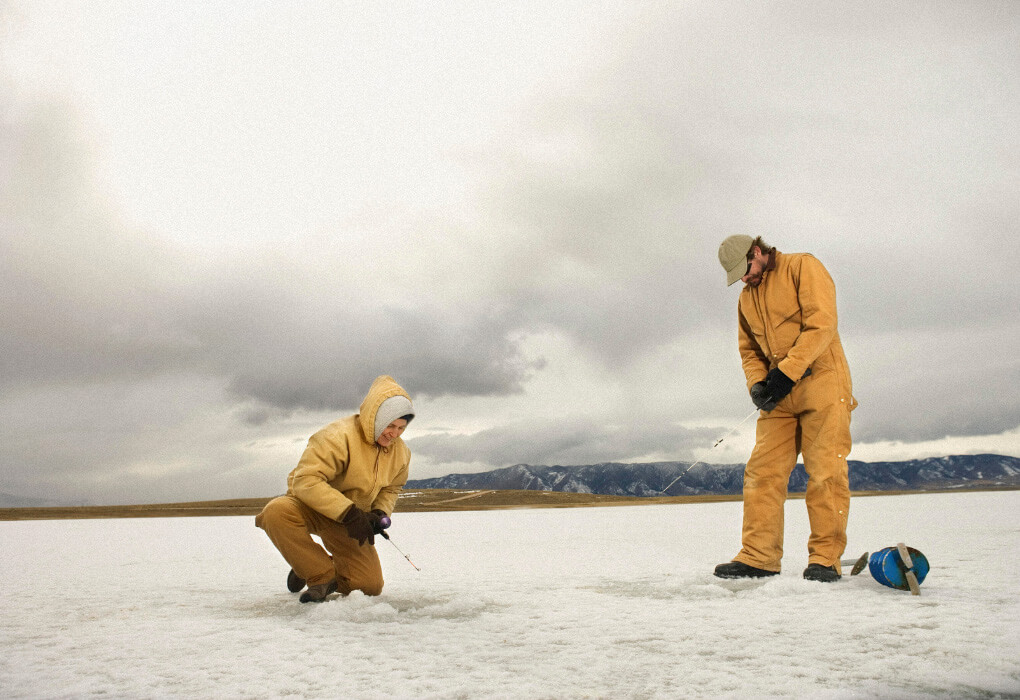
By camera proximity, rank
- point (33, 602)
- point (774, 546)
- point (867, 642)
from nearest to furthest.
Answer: point (867, 642) → point (33, 602) → point (774, 546)

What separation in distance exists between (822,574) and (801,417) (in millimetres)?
925

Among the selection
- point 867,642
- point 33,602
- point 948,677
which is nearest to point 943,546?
point 867,642

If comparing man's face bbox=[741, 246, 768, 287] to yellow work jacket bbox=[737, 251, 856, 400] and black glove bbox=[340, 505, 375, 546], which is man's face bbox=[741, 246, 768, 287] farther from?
black glove bbox=[340, 505, 375, 546]

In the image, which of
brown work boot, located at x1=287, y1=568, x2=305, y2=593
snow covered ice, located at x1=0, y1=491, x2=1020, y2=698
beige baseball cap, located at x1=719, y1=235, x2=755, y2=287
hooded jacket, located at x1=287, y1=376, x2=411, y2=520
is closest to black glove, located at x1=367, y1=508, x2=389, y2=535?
hooded jacket, located at x1=287, y1=376, x2=411, y2=520

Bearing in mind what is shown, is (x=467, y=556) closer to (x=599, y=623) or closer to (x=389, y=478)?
(x=389, y=478)

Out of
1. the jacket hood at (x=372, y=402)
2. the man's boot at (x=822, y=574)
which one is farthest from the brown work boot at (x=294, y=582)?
the man's boot at (x=822, y=574)

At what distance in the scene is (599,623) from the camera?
8.96 feet

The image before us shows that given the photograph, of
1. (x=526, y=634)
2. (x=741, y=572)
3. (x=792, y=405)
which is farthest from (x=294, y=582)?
(x=792, y=405)

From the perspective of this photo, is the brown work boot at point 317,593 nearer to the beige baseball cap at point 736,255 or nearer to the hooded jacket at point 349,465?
the hooded jacket at point 349,465

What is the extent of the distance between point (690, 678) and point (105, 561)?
5676mm

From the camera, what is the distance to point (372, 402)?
3.50 m

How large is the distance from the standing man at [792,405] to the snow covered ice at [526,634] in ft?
0.86

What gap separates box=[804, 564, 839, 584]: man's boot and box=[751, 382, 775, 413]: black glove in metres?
0.93

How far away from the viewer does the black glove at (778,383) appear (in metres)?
Answer: 3.84
